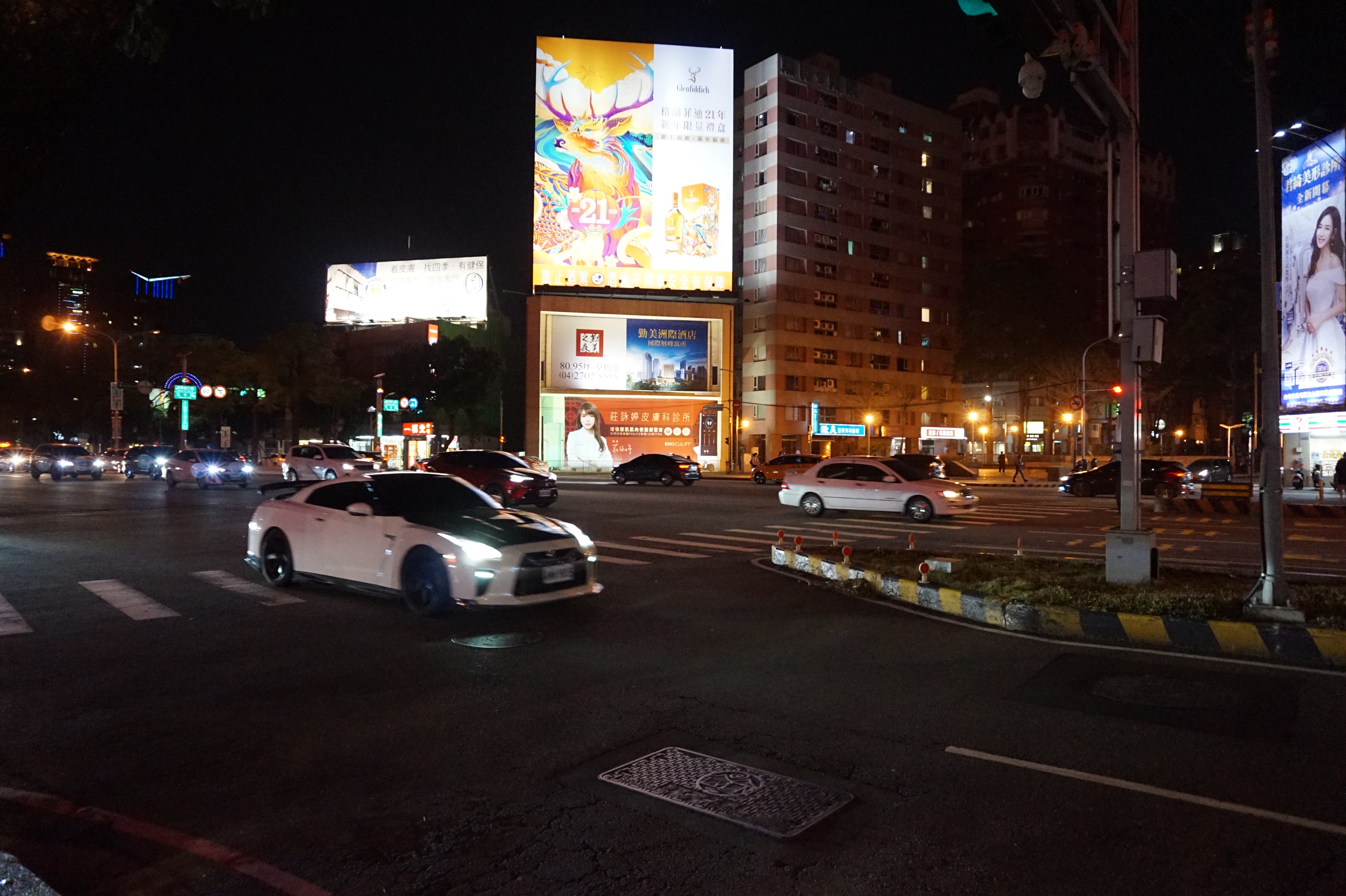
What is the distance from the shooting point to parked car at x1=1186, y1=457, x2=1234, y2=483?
1335 inches

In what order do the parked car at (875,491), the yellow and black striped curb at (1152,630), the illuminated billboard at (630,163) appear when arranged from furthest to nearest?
the illuminated billboard at (630,163), the parked car at (875,491), the yellow and black striped curb at (1152,630)

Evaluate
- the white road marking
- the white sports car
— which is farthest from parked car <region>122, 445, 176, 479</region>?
the white road marking

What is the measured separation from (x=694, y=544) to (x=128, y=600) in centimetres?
892

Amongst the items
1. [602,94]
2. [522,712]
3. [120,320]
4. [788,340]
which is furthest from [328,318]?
[522,712]

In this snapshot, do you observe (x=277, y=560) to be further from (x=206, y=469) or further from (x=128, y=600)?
(x=206, y=469)

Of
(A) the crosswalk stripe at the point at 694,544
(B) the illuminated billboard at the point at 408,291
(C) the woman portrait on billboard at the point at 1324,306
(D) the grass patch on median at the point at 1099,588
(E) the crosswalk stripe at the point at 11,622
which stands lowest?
(A) the crosswalk stripe at the point at 694,544

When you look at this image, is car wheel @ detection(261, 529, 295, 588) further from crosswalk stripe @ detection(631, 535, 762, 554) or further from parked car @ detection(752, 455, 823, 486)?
parked car @ detection(752, 455, 823, 486)

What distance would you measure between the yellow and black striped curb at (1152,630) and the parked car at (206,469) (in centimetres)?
3049

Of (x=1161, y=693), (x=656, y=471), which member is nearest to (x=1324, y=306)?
(x=656, y=471)

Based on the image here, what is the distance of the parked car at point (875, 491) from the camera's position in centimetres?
2086

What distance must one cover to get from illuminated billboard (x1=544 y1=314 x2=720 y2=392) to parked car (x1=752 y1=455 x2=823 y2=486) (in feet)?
60.6

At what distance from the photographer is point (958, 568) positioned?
36.0 ft

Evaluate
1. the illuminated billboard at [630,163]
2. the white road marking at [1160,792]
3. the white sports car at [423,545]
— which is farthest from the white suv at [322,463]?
the white road marking at [1160,792]

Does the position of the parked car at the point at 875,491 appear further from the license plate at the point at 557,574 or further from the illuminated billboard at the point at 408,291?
the illuminated billboard at the point at 408,291
